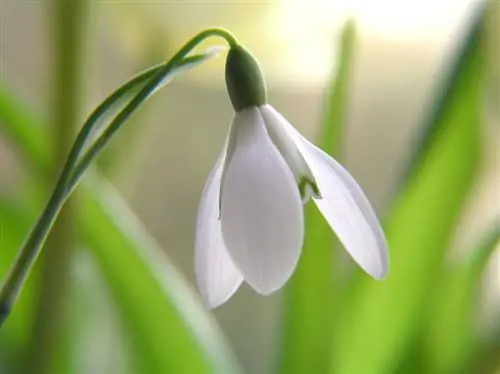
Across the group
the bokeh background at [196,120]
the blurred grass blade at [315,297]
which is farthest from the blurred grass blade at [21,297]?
the blurred grass blade at [315,297]

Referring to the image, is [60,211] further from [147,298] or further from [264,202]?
[264,202]

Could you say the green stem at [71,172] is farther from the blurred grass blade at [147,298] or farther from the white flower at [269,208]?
the blurred grass blade at [147,298]

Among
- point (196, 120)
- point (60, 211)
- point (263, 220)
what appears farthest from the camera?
point (196, 120)

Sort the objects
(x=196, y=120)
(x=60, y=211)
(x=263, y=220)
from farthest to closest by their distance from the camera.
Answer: (x=196, y=120) < (x=60, y=211) < (x=263, y=220)

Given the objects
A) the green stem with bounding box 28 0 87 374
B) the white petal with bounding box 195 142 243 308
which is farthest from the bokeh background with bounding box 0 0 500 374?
the white petal with bounding box 195 142 243 308

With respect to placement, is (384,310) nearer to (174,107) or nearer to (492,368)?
(492,368)

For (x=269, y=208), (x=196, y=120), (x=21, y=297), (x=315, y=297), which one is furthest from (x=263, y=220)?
(x=196, y=120)
